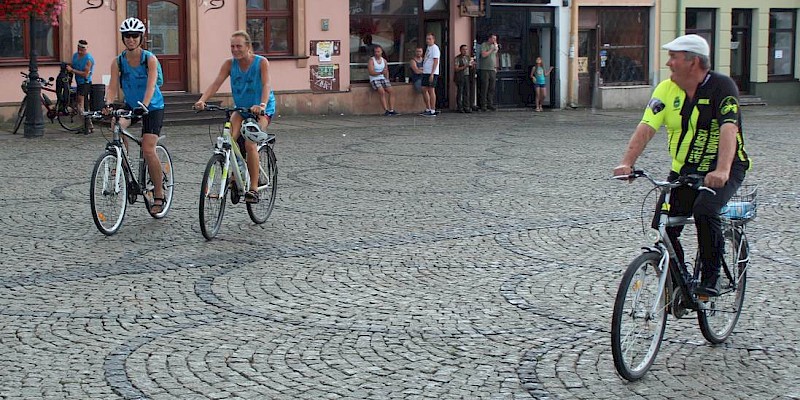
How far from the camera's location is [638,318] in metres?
5.96

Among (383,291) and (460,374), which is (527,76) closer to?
(383,291)

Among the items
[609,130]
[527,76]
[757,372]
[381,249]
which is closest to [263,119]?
[381,249]

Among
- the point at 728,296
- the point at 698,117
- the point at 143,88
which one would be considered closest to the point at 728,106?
the point at 698,117

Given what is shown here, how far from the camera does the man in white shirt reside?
2836 centimetres

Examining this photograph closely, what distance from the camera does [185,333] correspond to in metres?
6.93

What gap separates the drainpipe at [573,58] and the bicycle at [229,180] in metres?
21.2

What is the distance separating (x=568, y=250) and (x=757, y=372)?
3.60 m

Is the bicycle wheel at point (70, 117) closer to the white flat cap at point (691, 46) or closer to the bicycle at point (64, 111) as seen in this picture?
the bicycle at point (64, 111)

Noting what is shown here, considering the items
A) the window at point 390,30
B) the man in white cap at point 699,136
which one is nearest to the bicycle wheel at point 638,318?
the man in white cap at point 699,136

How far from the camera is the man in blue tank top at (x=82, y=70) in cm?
2234

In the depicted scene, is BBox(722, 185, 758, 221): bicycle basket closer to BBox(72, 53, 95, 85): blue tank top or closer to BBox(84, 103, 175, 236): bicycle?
BBox(84, 103, 175, 236): bicycle

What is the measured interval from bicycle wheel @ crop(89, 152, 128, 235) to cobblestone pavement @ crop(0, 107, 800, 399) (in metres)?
0.15

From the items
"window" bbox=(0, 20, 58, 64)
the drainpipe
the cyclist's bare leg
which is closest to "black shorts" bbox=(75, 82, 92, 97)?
"window" bbox=(0, 20, 58, 64)

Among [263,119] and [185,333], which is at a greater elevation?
[263,119]
